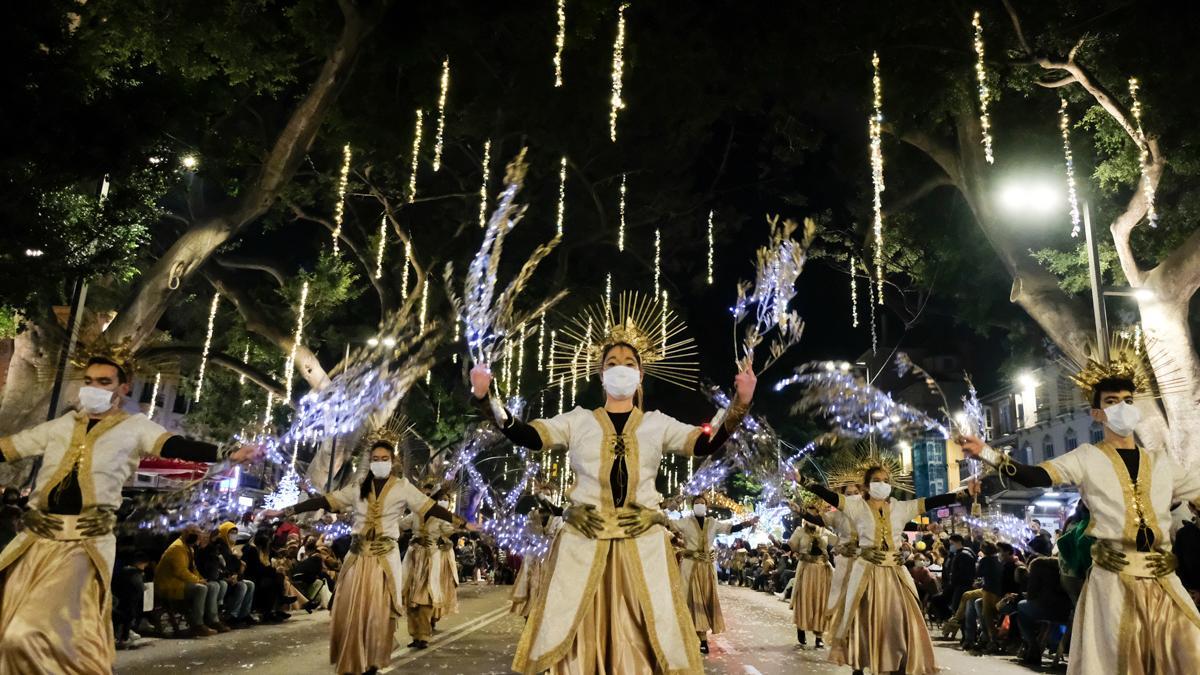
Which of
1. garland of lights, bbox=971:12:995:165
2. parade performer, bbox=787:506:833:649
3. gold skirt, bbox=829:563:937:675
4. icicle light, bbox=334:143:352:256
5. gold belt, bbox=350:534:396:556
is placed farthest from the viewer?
icicle light, bbox=334:143:352:256

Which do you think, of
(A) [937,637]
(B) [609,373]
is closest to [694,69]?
(A) [937,637]

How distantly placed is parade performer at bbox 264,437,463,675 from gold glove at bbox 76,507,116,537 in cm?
309

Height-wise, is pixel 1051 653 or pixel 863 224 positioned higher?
pixel 863 224

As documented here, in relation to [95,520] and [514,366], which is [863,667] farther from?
[514,366]

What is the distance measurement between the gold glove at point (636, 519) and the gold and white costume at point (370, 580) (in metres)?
4.37

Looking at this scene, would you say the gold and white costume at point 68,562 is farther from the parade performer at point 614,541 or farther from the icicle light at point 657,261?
the icicle light at point 657,261

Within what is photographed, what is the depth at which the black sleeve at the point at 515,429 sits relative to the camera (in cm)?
600

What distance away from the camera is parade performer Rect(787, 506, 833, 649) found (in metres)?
14.4

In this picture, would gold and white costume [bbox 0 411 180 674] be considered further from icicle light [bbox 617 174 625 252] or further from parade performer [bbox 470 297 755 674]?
icicle light [bbox 617 174 625 252]

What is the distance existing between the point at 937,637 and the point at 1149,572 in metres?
11.5

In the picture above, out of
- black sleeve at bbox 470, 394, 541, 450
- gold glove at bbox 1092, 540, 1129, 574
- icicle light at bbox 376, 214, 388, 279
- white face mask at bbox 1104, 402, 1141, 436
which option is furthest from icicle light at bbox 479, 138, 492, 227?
gold glove at bbox 1092, 540, 1129, 574

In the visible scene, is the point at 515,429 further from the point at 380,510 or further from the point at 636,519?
the point at 380,510

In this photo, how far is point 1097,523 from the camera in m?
6.30

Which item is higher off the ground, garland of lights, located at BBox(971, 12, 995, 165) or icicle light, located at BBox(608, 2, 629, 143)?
icicle light, located at BBox(608, 2, 629, 143)
